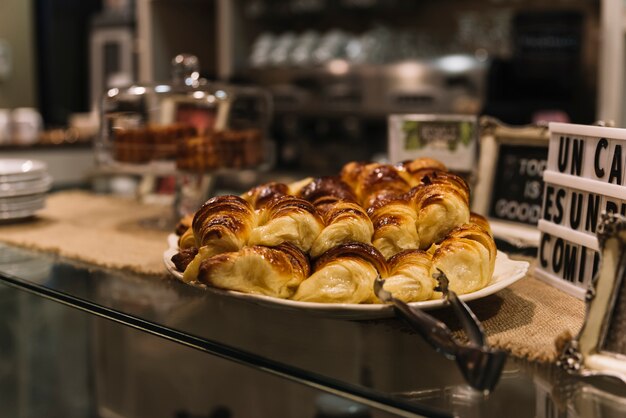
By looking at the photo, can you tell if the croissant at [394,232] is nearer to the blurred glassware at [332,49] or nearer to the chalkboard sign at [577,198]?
the chalkboard sign at [577,198]

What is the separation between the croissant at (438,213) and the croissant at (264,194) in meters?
0.18

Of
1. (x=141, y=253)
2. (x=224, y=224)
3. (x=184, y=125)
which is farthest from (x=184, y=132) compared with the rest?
(x=224, y=224)

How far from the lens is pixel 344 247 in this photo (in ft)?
2.41

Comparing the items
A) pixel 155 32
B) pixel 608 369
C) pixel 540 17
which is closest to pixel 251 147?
pixel 608 369

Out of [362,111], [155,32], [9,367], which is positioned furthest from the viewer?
[155,32]

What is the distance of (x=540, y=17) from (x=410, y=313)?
2476 millimetres

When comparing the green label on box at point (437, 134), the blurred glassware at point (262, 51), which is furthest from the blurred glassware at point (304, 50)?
the green label on box at point (437, 134)

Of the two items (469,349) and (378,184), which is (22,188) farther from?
(469,349)

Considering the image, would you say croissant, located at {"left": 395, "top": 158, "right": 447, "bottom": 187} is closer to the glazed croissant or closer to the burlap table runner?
the glazed croissant

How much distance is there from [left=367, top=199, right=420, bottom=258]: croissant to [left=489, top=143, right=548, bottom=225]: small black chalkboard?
39 centimetres

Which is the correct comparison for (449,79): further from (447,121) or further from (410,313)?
(410,313)

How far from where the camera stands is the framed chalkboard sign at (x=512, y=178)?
3.71 ft

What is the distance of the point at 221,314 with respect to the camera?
0.77 metres

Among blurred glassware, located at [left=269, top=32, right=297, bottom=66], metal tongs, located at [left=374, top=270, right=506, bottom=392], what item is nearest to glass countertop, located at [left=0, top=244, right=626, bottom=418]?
metal tongs, located at [left=374, top=270, right=506, bottom=392]
